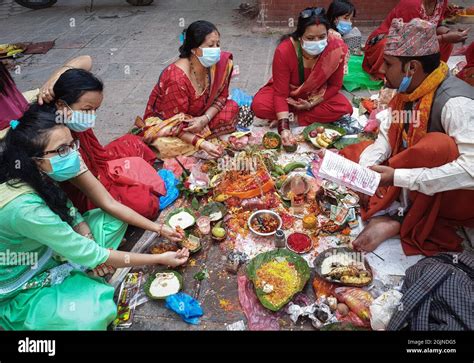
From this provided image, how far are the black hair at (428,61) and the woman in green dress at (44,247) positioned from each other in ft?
8.63

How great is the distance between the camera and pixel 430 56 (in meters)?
2.93

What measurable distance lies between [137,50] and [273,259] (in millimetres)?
6689

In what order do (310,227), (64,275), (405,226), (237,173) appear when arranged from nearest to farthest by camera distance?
(64,275) → (405,226) → (310,227) → (237,173)

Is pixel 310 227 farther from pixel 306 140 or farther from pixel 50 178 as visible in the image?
pixel 50 178

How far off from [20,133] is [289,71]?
3308 millimetres

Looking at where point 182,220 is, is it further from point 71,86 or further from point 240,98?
point 240,98

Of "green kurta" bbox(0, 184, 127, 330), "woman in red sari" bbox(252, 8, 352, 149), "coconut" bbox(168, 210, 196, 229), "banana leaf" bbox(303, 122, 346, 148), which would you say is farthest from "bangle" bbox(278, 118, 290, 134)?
"green kurta" bbox(0, 184, 127, 330)

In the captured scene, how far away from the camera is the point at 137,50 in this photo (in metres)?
8.27

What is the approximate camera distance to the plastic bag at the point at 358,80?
6039mm

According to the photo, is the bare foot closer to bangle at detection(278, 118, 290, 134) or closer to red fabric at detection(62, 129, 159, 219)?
bangle at detection(278, 118, 290, 134)

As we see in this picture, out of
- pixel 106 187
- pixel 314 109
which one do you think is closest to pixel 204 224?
pixel 106 187

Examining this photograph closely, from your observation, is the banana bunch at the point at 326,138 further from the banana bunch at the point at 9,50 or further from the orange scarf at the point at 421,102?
the banana bunch at the point at 9,50

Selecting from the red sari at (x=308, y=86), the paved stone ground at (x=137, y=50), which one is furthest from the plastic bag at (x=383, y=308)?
the red sari at (x=308, y=86)
